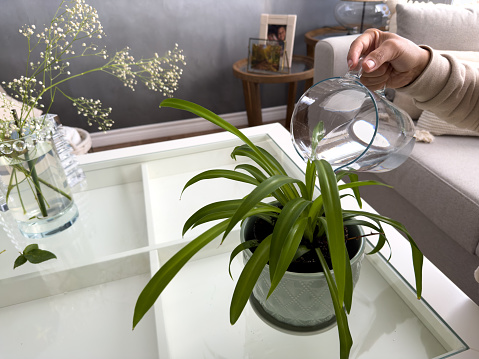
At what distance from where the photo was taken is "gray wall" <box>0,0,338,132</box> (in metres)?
1.97

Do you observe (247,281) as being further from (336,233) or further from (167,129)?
(167,129)

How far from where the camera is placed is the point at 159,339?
618 millimetres

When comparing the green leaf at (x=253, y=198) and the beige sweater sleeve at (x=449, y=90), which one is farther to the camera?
the beige sweater sleeve at (x=449, y=90)

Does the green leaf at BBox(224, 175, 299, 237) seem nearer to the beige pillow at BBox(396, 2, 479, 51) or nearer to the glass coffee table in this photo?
the glass coffee table

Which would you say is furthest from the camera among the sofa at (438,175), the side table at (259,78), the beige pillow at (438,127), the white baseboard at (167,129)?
the white baseboard at (167,129)

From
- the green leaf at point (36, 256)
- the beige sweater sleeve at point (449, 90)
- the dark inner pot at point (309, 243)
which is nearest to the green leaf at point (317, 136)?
the dark inner pot at point (309, 243)

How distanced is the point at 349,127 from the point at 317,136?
53 mm

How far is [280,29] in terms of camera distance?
2.10 m

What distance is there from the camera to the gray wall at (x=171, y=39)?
1.97m

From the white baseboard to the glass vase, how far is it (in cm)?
149

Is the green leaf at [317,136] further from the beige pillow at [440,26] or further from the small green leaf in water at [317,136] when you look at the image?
the beige pillow at [440,26]

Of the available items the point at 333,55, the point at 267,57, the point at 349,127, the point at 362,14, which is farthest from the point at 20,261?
the point at 362,14

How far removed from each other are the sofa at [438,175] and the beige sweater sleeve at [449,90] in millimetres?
295

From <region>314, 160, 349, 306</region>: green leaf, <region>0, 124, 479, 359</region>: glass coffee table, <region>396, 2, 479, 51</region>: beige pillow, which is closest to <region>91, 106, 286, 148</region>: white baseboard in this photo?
<region>396, 2, 479, 51</region>: beige pillow
